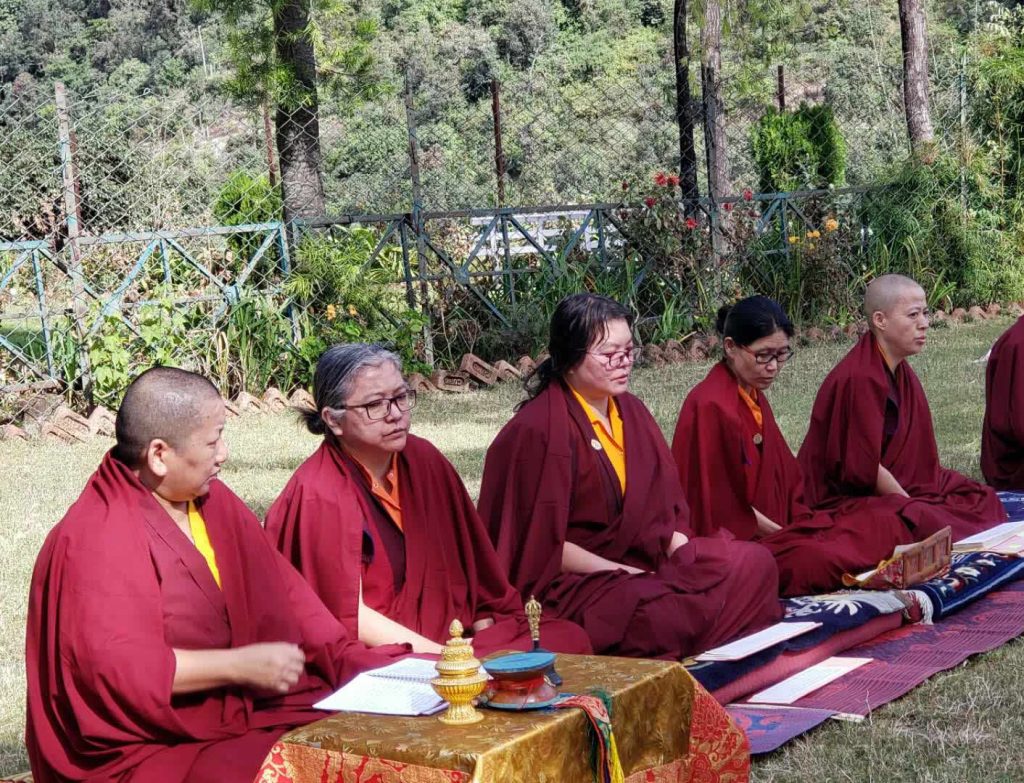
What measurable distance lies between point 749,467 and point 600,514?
A: 1.15m

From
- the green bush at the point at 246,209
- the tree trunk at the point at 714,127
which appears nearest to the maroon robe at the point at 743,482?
the green bush at the point at 246,209

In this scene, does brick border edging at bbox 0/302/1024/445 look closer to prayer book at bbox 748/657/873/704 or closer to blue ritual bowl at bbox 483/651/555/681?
prayer book at bbox 748/657/873/704

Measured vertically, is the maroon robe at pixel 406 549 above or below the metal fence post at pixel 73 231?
below

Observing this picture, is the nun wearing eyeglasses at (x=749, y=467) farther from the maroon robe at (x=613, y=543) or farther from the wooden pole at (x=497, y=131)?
the wooden pole at (x=497, y=131)

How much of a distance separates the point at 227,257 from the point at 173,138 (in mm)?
1269

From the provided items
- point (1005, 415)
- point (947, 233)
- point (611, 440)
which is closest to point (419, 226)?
point (1005, 415)

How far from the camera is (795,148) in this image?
18.6 m

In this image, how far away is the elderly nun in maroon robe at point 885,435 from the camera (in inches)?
261

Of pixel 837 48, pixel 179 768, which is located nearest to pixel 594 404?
pixel 179 768

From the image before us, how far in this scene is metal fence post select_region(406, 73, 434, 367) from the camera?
1254 centimetres

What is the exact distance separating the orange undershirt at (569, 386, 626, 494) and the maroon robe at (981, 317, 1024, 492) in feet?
10.7

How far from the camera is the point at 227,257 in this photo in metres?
12.2

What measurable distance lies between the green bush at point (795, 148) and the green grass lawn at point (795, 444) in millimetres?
3857

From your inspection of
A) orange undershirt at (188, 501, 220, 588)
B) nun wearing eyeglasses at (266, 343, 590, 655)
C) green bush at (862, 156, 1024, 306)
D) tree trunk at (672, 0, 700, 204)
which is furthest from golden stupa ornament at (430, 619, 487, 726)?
green bush at (862, 156, 1024, 306)
